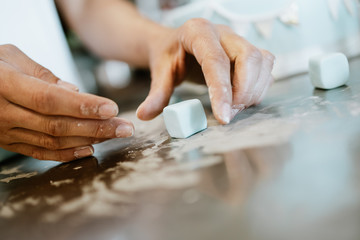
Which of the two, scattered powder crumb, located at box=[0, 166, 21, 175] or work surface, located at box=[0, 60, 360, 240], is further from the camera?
scattered powder crumb, located at box=[0, 166, 21, 175]

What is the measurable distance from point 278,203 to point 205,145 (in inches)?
12.5

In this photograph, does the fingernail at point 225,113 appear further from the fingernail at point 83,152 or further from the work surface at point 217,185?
the fingernail at point 83,152

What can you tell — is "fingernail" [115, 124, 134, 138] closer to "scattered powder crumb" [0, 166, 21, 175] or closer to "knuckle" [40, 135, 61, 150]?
"knuckle" [40, 135, 61, 150]

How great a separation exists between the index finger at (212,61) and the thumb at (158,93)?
0.40 ft

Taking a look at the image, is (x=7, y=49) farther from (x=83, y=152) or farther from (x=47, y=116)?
(x=83, y=152)

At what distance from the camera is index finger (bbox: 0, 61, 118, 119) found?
73 centimetres

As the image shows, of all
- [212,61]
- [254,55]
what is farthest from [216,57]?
[254,55]

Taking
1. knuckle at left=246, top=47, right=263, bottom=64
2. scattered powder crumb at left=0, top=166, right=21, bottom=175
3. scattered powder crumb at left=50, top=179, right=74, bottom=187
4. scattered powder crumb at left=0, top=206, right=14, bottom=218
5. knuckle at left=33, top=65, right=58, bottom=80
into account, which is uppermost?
knuckle at left=33, top=65, right=58, bottom=80

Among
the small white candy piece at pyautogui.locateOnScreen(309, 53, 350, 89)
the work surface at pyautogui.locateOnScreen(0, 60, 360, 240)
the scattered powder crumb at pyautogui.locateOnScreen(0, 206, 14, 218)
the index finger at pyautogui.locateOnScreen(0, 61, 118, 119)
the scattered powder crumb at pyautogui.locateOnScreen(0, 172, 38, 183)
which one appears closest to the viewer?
the work surface at pyautogui.locateOnScreen(0, 60, 360, 240)

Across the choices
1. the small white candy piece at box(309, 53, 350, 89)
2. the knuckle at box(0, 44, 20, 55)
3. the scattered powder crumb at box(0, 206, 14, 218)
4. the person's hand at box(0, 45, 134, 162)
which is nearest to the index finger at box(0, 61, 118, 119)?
the person's hand at box(0, 45, 134, 162)

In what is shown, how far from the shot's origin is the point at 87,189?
0.65 metres

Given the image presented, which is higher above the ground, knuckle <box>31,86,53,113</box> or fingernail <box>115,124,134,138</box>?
knuckle <box>31,86,53,113</box>

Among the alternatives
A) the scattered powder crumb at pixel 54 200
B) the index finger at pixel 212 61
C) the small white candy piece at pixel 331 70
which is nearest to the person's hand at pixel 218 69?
the index finger at pixel 212 61

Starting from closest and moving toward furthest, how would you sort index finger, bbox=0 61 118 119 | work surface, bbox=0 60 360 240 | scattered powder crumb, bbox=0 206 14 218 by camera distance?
work surface, bbox=0 60 360 240 < scattered powder crumb, bbox=0 206 14 218 < index finger, bbox=0 61 118 119
